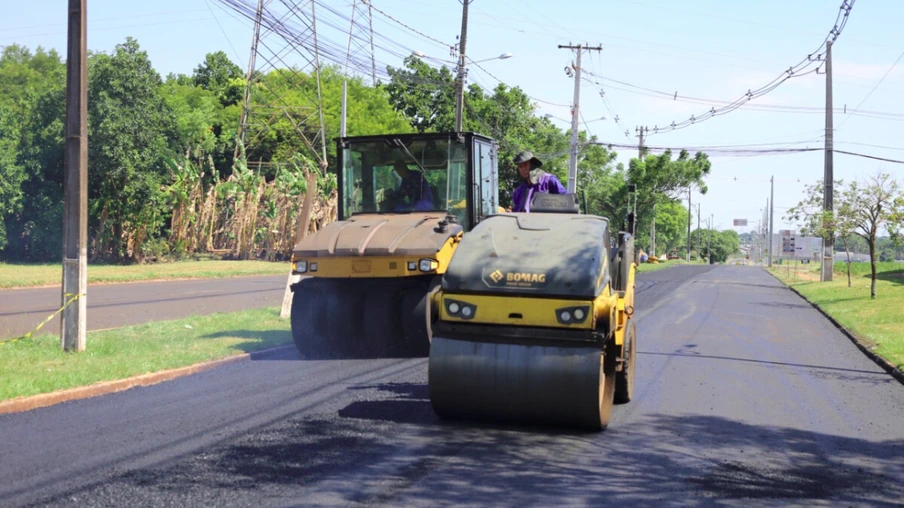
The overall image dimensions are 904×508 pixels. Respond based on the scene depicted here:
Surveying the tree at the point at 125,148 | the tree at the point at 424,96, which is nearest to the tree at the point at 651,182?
the tree at the point at 424,96

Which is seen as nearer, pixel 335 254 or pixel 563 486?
pixel 563 486

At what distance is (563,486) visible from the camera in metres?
6.21

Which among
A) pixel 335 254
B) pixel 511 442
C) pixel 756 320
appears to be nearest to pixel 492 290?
pixel 511 442

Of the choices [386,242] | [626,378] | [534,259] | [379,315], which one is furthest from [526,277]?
[379,315]

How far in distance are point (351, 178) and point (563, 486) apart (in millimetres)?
8073

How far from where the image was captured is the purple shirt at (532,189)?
10281 mm

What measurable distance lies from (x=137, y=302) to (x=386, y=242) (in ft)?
36.0

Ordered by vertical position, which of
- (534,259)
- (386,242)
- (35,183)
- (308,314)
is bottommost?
(308,314)

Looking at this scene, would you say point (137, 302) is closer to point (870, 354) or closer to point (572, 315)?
point (870, 354)

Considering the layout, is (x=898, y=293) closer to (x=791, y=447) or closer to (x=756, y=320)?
(x=756, y=320)

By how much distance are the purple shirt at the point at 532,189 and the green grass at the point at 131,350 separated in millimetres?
4516

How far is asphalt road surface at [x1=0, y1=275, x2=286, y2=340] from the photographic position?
1603 cm

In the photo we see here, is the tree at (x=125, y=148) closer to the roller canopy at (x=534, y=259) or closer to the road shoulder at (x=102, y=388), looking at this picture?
the road shoulder at (x=102, y=388)

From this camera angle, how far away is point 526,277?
7660 millimetres
